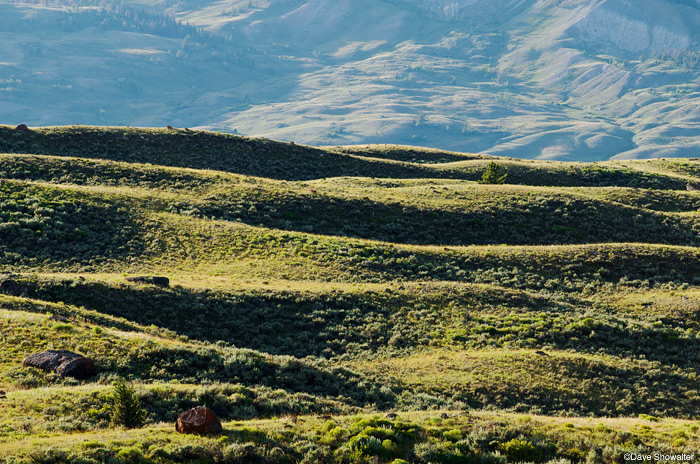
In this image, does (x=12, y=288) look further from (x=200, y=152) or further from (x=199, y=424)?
(x=200, y=152)

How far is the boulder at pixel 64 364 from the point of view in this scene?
853 inches

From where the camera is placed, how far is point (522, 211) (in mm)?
60750

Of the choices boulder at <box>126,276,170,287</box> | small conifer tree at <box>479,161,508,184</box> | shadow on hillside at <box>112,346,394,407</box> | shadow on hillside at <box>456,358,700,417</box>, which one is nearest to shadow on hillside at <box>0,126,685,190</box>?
small conifer tree at <box>479,161,508,184</box>

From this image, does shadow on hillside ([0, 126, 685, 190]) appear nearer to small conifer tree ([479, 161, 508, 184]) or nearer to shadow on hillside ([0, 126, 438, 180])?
shadow on hillside ([0, 126, 438, 180])

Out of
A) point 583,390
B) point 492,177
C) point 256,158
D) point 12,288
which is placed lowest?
point 583,390

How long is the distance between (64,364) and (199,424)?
9096 mm

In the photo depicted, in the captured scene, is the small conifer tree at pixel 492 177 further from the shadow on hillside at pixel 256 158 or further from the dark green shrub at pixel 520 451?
the dark green shrub at pixel 520 451

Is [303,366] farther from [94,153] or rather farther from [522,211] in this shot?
[94,153]

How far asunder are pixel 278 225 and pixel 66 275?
22.6m

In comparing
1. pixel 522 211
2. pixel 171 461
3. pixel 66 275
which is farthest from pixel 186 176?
pixel 171 461

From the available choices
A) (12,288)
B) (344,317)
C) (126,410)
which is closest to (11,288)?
(12,288)

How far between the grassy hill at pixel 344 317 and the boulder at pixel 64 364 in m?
0.67

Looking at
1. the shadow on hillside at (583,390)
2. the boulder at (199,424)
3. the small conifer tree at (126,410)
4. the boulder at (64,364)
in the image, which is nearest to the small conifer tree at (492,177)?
the shadow on hillside at (583,390)

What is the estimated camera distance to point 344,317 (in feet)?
113
